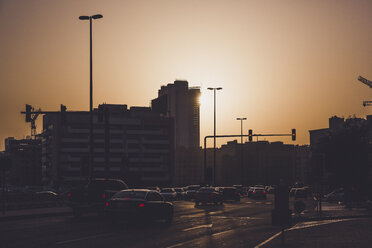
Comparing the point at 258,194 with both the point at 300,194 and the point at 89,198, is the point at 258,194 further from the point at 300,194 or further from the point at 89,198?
the point at 89,198

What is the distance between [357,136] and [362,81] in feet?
469

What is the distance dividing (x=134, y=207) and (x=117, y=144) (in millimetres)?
156031

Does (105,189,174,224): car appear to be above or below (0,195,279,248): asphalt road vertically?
above

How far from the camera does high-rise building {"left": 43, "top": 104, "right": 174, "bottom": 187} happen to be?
16938 cm

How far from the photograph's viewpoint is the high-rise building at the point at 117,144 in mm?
169375

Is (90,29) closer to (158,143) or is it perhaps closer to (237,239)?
(237,239)

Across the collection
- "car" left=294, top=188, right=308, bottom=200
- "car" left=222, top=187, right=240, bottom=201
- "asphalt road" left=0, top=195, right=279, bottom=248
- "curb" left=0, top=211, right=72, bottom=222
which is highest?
"asphalt road" left=0, top=195, right=279, bottom=248

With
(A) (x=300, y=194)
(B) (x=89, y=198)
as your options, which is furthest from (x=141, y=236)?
(A) (x=300, y=194)

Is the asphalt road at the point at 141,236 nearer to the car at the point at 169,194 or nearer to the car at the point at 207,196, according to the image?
the car at the point at 207,196

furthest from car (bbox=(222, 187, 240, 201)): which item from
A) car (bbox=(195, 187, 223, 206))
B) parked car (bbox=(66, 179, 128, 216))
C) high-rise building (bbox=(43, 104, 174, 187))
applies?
high-rise building (bbox=(43, 104, 174, 187))

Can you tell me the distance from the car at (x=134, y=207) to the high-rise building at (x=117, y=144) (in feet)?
462

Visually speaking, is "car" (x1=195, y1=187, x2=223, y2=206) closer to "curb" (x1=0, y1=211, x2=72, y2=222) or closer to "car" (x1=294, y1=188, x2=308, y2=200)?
"curb" (x1=0, y1=211, x2=72, y2=222)

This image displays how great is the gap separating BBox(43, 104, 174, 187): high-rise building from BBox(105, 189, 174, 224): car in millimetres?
140681

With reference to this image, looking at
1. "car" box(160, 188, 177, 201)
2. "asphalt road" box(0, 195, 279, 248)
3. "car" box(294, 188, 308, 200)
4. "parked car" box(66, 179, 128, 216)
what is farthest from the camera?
"car" box(294, 188, 308, 200)
